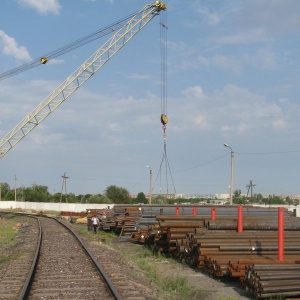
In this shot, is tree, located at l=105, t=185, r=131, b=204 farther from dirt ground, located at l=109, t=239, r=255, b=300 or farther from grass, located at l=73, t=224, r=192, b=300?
dirt ground, located at l=109, t=239, r=255, b=300

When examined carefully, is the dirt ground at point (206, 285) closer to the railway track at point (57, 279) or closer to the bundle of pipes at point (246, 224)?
the bundle of pipes at point (246, 224)

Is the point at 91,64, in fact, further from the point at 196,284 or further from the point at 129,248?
the point at 196,284

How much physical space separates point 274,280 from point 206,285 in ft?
9.00

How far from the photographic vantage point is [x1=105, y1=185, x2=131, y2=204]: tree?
117m

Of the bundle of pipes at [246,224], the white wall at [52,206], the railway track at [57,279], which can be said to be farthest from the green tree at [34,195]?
the bundle of pipes at [246,224]

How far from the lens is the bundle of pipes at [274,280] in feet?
32.4

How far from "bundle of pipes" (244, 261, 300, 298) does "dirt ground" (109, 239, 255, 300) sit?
583 mm

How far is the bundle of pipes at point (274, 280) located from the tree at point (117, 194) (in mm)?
106109

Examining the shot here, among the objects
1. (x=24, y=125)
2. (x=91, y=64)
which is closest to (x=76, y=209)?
(x=24, y=125)

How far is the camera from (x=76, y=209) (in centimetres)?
→ 8119

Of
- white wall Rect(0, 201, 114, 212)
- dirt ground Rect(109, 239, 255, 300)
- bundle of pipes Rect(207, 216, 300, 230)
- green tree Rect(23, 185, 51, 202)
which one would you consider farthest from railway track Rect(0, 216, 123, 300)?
green tree Rect(23, 185, 51, 202)

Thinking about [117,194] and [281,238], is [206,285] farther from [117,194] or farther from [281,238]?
[117,194]

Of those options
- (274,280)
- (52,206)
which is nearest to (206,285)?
(274,280)

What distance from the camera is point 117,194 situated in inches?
4801
